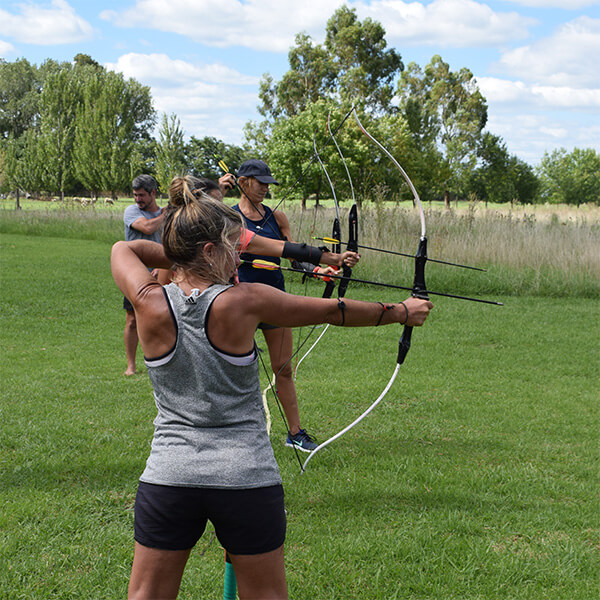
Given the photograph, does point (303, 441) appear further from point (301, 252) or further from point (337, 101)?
point (337, 101)

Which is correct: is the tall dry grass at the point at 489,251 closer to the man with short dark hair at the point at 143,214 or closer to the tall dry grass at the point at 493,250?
the tall dry grass at the point at 493,250

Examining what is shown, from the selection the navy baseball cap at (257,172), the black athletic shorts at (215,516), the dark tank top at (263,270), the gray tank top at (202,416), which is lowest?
the black athletic shorts at (215,516)

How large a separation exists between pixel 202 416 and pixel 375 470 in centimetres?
259

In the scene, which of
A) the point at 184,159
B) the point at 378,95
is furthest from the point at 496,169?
the point at 184,159

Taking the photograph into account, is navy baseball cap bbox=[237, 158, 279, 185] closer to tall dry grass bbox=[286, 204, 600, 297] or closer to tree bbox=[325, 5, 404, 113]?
tall dry grass bbox=[286, 204, 600, 297]

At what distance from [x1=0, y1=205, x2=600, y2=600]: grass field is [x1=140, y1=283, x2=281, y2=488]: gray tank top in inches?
54.8

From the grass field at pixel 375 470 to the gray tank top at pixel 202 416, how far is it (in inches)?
54.8

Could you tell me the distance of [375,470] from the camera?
4.03 meters

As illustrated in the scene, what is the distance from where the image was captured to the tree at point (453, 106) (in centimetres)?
4484

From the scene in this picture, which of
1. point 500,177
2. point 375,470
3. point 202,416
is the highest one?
point 500,177

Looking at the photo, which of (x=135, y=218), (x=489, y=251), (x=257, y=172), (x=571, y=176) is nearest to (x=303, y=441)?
(x=257, y=172)

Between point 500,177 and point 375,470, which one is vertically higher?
point 500,177

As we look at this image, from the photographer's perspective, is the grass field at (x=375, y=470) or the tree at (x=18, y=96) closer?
the grass field at (x=375, y=470)

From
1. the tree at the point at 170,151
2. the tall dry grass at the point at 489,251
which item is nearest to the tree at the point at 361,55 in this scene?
the tree at the point at 170,151
